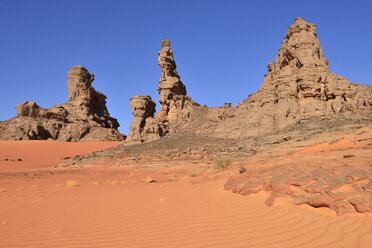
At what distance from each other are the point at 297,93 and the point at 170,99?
64.8ft

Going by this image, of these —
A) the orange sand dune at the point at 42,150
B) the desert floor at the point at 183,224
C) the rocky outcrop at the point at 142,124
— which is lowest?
the desert floor at the point at 183,224

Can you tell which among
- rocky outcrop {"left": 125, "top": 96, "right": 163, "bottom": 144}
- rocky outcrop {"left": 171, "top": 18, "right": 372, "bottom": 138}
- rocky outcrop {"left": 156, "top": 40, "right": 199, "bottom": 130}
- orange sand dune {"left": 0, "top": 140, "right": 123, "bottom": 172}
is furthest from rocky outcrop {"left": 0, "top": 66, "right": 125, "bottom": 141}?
rocky outcrop {"left": 171, "top": 18, "right": 372, "bottom": 138}

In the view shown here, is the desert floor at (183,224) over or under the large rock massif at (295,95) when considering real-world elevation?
under

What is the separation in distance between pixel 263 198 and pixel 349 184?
5.63ft

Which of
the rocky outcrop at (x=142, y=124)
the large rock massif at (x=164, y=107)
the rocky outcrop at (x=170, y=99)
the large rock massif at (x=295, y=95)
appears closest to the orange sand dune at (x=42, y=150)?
the rocky outcrop at (x=142, y=124)

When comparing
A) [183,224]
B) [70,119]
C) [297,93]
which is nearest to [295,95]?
[297,93]

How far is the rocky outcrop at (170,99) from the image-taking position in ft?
131

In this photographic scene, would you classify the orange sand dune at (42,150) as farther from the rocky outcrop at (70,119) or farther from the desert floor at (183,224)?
the desert floor at (183,224)

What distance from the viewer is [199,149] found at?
24344 mm

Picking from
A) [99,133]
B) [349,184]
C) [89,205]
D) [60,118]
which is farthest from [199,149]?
[60,118]

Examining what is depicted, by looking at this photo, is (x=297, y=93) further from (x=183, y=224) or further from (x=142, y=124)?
(x=183, y=224)

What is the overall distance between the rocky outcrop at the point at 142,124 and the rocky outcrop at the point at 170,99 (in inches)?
134

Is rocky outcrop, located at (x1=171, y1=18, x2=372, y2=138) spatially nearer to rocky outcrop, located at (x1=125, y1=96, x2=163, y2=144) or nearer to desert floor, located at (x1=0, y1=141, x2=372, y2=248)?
rocky outcrop, located at (x1=125, y1=96, x2=163, y2=144)

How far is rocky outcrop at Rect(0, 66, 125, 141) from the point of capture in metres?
42.6
